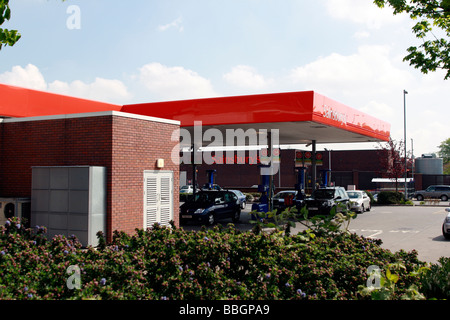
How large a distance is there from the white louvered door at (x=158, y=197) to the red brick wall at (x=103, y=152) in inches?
8.2

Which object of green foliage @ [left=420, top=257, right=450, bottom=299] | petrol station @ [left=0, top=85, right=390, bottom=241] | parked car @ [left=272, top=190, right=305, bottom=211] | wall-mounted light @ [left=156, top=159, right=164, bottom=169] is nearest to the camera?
green foliage @ [left=420, top=257, right=450, bottom=299]

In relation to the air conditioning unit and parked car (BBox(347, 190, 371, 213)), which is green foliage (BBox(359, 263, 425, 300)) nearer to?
the air conditioning unit

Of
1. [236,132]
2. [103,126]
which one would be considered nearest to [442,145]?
[236,132]

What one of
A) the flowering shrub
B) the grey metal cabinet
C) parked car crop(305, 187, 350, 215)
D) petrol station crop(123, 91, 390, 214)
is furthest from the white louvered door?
parked car crop(305, 187, 350, 215)

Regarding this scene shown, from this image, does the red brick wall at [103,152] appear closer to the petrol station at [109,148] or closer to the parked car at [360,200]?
the petrol station at [109,148]

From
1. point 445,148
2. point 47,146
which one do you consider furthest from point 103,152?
point 445,148

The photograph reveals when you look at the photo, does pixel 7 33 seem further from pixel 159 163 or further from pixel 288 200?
pixel 288 200

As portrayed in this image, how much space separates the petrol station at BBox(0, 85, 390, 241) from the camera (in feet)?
42.9

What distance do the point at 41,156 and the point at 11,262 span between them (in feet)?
32.4

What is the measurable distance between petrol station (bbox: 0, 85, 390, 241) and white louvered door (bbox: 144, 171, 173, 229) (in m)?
0.03

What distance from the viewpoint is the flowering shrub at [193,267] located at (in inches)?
196

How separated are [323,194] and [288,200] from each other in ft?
6.40

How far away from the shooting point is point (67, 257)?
5.72m
